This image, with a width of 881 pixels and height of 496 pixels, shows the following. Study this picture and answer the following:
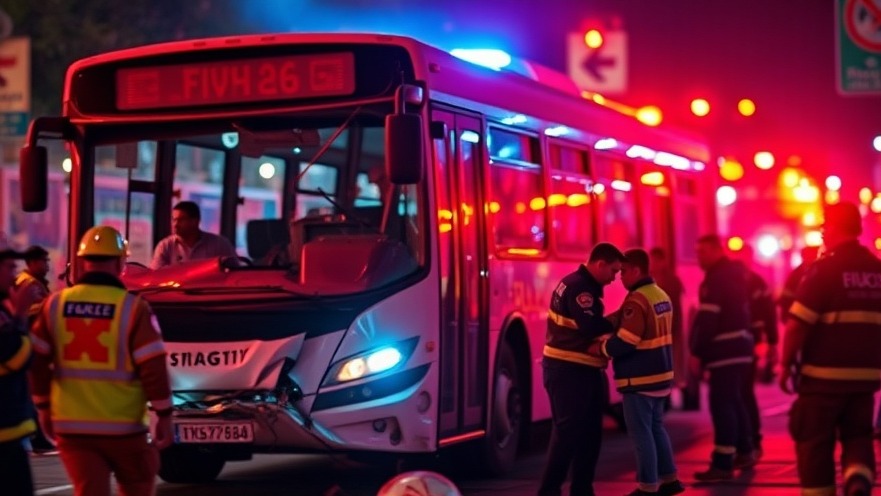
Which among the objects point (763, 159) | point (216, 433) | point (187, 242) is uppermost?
point (763, 159)

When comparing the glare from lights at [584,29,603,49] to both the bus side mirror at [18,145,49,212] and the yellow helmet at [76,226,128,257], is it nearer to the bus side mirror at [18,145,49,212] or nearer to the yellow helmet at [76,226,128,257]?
the bus side mirror at [18,145,49,212]

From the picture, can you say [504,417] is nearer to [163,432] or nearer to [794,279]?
[794,279]

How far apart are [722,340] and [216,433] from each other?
14.2 feet

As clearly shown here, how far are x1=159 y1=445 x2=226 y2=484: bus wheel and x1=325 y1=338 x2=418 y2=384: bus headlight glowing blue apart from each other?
2.20m

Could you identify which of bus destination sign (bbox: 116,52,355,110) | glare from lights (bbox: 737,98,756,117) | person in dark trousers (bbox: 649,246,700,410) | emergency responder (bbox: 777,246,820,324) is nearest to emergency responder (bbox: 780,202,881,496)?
bus destination sign (bbox: 116,52,355,110)

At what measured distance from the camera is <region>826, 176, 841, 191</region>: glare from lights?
38812mm

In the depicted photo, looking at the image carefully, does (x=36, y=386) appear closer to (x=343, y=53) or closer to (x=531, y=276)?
(x=343, y=53)

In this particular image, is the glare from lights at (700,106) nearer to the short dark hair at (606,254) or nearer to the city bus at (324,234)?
the city bus at (324,234)

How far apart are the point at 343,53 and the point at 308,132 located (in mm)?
632

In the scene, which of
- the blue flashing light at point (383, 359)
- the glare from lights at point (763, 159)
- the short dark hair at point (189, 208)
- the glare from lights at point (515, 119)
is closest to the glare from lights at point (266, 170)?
the short dark hair at point (189, 208)

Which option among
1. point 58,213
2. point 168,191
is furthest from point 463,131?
point 58,213

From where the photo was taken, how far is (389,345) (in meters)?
12.4

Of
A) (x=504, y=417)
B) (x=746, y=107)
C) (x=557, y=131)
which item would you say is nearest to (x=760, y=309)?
(x=557, y=131)

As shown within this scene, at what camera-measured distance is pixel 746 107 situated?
3166cm
